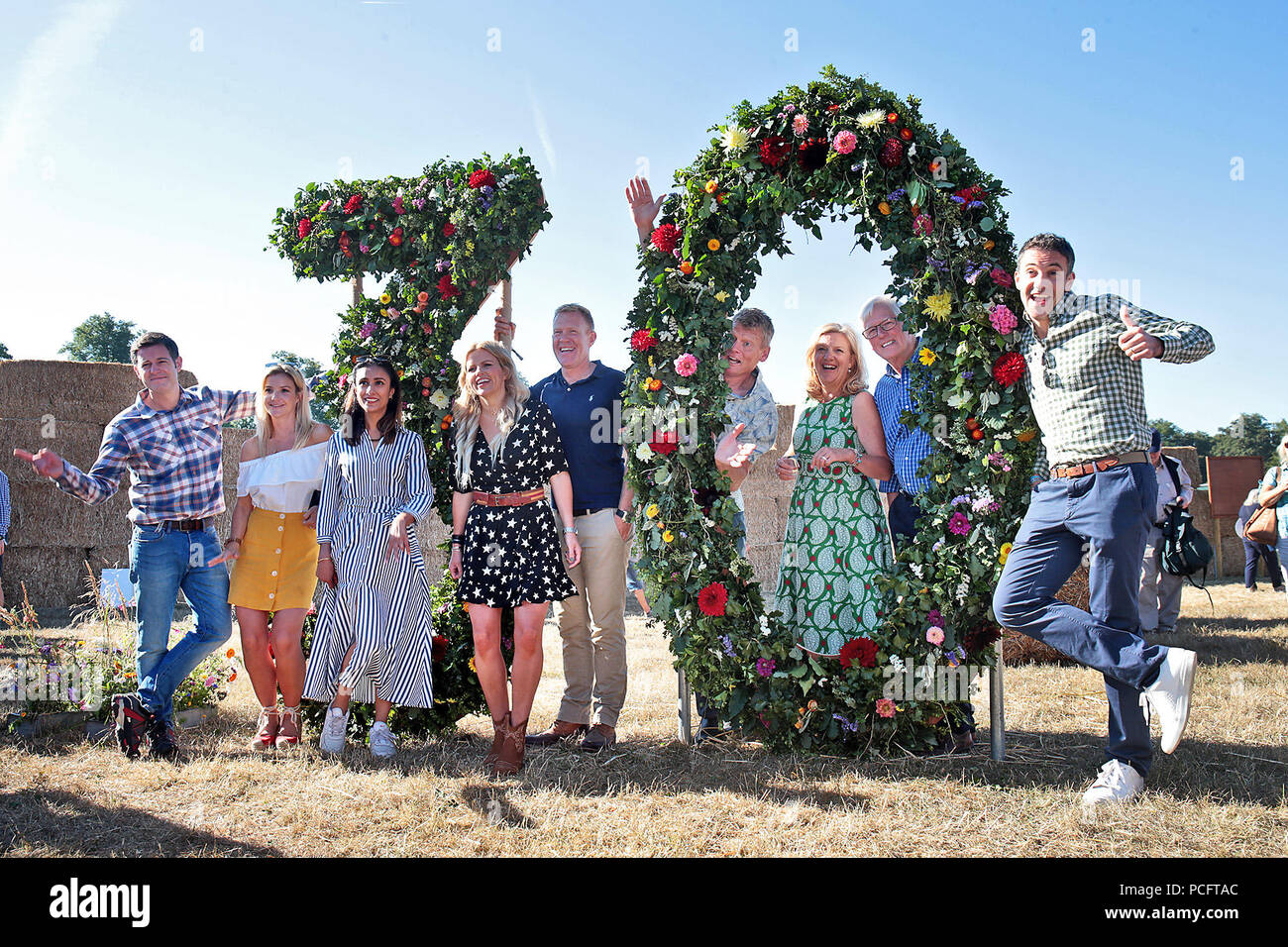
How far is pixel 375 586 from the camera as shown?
4.69 meters

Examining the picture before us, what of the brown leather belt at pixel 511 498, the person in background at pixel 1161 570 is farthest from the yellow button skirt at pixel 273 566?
the person in background at pixel 1161 570

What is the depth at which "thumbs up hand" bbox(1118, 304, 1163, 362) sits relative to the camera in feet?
11.3

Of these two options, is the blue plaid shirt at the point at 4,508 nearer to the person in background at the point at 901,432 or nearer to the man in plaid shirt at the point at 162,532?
the man in plaid shirt at the point at 162,532

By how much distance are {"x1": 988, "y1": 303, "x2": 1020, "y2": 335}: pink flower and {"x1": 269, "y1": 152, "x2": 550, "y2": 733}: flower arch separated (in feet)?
8.79

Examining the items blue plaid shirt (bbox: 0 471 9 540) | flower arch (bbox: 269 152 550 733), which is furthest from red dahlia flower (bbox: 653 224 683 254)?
blue plaid shirt (bbox: 0 471 9 540)

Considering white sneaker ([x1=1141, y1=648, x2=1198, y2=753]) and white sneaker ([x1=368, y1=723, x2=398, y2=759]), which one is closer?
white sneaker ([x1=1141, y1=648, x2=1198, y2=753])

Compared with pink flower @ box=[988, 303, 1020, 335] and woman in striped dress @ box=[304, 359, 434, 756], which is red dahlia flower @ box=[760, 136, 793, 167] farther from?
woman in striped dress @ box=[304, 359, 434, 756]

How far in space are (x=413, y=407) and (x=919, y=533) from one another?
118 inches

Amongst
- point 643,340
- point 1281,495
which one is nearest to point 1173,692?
point 643,340

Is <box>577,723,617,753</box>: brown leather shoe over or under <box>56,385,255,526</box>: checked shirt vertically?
under

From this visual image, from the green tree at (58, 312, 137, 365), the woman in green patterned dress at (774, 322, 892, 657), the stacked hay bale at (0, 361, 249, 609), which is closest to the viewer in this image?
the woman in green patterned dress at (774, 322, 892, 657)

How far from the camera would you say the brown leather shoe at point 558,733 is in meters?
4.86

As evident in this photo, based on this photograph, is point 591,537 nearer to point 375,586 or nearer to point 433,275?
point 375,586
